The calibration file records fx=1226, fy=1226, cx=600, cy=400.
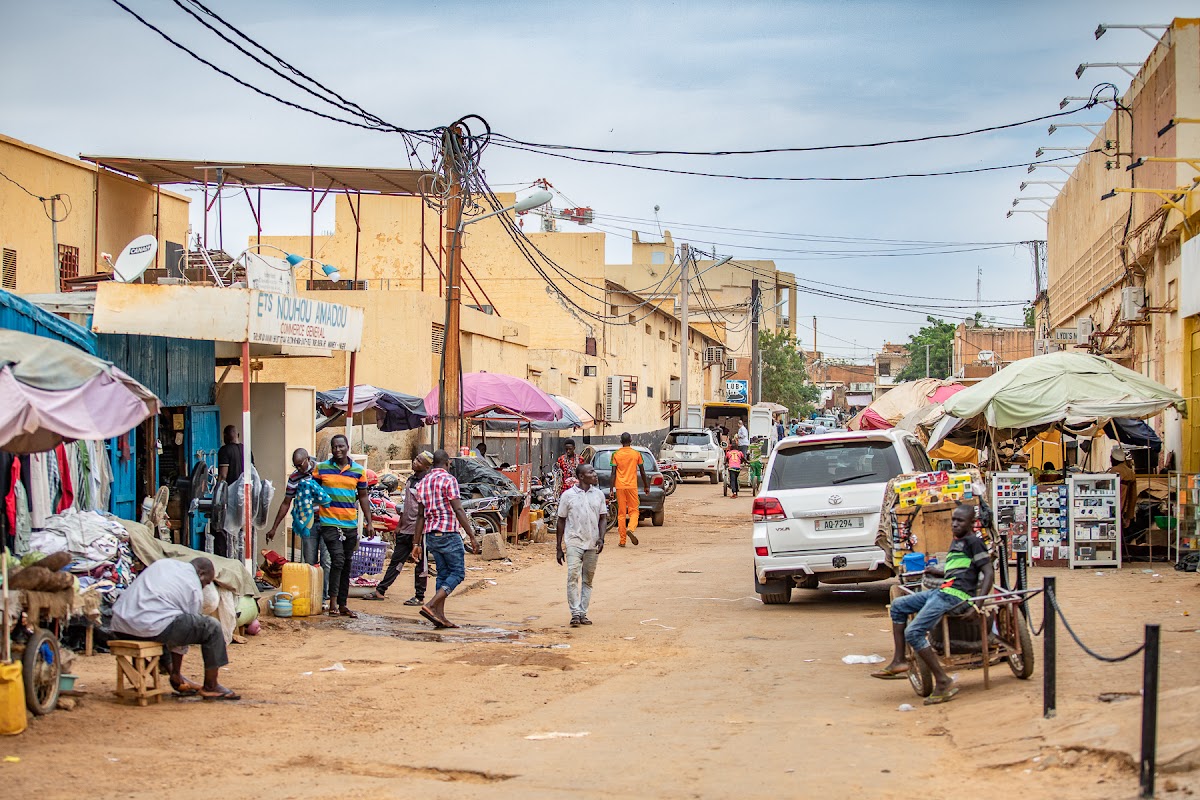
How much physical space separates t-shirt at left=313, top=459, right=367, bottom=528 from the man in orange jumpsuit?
9323mm

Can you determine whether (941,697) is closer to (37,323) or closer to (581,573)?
(581,573)

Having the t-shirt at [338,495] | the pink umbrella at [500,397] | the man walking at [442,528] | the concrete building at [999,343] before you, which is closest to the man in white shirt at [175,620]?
the man walking at [442,528]

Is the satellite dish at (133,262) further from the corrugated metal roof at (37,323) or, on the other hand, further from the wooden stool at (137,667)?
the wooden stool at (137,667)

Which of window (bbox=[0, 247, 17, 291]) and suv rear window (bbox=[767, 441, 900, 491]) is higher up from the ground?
window (bbox=[0, 247, 17, 291])

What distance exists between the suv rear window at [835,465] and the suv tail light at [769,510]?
0.29 m

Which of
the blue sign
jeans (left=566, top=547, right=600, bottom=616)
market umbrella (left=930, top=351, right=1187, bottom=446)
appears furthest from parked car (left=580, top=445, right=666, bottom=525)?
the blue sign

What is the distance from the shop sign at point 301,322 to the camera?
41.1 ft

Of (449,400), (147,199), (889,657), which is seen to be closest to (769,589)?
(889,657)

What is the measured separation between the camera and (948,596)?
8492mm

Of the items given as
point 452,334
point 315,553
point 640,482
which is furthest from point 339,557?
point 640,482

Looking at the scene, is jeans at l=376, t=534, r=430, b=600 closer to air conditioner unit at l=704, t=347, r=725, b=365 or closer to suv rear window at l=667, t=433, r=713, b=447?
suv rear window at l=667, t=433, r=713, b=447

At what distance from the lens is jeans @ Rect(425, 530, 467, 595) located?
40.9 feet

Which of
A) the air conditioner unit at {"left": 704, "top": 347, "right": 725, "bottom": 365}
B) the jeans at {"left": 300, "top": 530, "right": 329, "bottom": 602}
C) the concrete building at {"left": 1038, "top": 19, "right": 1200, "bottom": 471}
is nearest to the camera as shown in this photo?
the jeans at {"left": 300, "top": 530, "right": 329, "bottom": 602}

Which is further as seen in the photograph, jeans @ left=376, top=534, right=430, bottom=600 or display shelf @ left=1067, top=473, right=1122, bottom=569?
display shelf @ left=1067, top=473, right=1122, bottom=569
